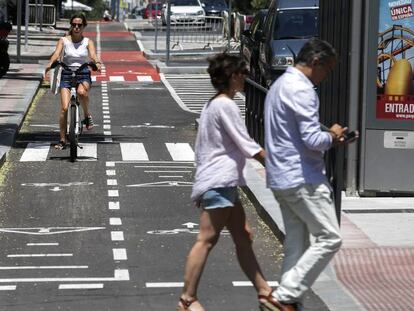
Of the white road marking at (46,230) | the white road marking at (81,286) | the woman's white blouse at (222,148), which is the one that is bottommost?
the white road marking at (81,286)

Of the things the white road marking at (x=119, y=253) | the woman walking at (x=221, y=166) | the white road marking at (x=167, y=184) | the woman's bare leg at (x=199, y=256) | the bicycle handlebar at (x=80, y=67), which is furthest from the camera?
the bicycle handlebar at (x=80, y=67)

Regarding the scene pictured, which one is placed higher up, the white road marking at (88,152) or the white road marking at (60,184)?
the white road marking at (88,152)

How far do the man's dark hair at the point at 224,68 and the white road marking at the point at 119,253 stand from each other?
2.76 metres

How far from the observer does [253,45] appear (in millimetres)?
27250

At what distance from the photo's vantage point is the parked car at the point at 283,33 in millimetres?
24438

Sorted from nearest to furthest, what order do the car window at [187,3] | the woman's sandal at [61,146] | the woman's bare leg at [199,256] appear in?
the woman's bare leg at [199,256] → the woman's sandal at [61,146] → the car window at [187,3]

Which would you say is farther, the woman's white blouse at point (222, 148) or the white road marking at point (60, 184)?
the white road marking at point (60, 184)

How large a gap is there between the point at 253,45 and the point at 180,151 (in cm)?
955

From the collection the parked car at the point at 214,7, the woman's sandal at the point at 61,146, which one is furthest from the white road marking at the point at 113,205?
the parked car at the point at 214,7

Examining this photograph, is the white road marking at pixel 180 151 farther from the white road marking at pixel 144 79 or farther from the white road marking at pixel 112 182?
the white road marking at pixel 144 79

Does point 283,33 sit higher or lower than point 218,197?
higher

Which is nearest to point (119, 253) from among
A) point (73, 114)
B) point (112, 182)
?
point (112, 182)

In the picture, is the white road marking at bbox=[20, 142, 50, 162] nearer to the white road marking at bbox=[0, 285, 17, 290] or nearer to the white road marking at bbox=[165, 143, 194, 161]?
the white road marking at bbox=[165, 143, 194, 161]

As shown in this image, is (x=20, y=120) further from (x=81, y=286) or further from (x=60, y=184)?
(x=81, y=286)
